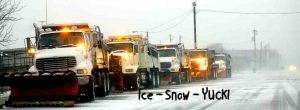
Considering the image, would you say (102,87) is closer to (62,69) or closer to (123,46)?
(62,69)

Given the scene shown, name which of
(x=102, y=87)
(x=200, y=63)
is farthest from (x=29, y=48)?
(x=200, y=63)

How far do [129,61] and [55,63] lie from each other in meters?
9.99

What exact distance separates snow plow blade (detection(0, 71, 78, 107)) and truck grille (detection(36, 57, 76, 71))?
4.19 ft

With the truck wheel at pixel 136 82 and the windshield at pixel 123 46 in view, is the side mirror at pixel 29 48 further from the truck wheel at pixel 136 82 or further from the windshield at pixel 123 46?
the windshield at pixel 123 46

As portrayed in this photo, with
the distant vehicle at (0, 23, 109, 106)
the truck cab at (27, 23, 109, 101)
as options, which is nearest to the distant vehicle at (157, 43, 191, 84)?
the distant vehicle at (0, 23, 109, 106)

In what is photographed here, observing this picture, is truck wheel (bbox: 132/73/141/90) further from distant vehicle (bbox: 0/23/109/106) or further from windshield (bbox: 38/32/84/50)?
windshield (bbox: 38/32/84/50)

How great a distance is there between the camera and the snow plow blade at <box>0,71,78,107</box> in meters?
17.5

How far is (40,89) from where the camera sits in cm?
1781

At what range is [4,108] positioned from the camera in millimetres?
17688

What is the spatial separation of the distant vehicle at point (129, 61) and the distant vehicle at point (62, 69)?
9.47 feet

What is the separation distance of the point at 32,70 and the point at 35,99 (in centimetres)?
185

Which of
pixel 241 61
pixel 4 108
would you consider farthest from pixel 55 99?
pixel 241 61

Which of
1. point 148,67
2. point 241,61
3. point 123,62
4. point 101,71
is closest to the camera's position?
point 101,71

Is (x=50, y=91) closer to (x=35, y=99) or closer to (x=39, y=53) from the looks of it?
(x=35, y=99)
